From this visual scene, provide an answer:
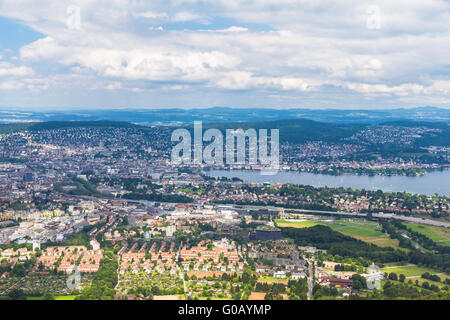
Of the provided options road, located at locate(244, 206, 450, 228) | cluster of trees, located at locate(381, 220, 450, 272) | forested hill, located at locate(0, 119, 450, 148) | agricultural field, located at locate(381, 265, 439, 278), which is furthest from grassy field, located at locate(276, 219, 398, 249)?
forested hill, located at locate(0, 119, 450, 148)

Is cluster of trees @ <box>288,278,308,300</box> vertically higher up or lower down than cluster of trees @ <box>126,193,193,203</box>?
higher up

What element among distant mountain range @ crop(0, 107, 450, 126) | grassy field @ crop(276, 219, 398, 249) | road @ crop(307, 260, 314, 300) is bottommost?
grassy field @ crop(276, 219, 398, 249)

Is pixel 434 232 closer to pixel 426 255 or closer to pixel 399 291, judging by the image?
Answer: pixel 426 255

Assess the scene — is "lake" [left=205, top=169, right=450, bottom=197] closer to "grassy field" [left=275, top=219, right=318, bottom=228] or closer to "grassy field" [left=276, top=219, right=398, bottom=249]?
"grassy field" [left=276, top=219, right=398, bottom=249]

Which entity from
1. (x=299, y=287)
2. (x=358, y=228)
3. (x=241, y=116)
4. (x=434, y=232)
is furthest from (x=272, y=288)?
(x=241, y=116)

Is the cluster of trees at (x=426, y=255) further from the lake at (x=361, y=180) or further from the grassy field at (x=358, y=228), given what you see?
the lake at (x=361, y=180)

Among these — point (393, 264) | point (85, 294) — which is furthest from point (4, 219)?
point (393, 264)
